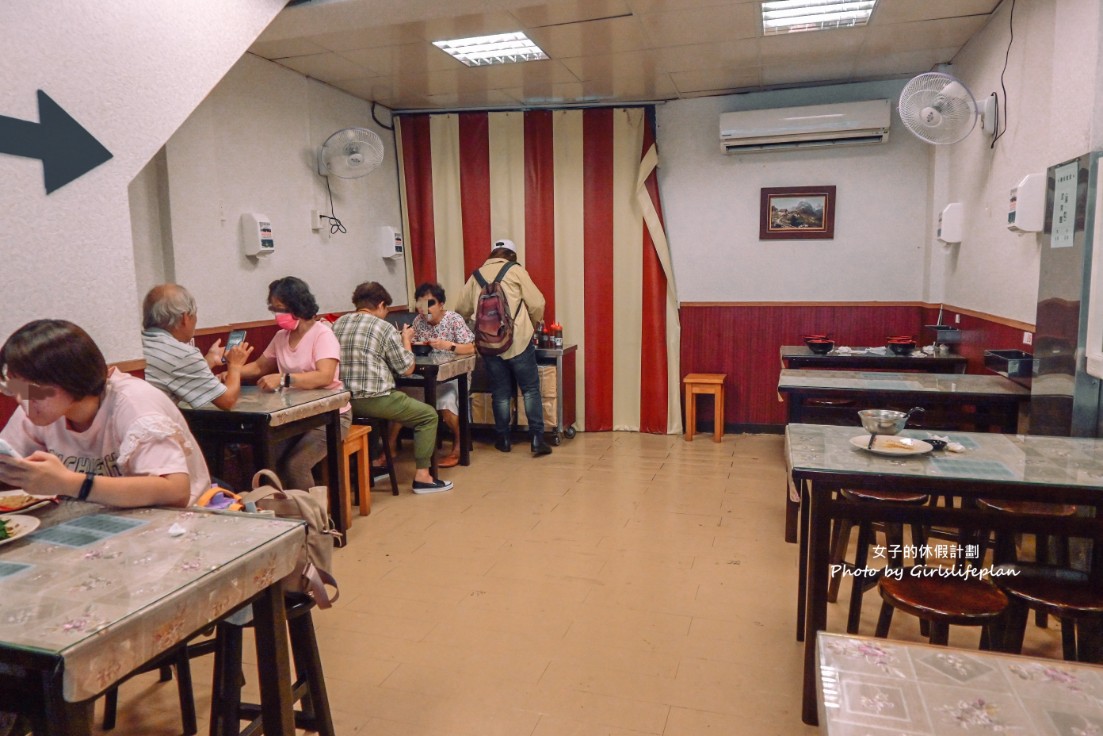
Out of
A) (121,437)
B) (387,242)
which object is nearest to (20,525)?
(121,437)

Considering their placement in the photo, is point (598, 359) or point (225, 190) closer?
point (225, 190)

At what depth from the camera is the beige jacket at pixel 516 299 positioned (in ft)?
16.6

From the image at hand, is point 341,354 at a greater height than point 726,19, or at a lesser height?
lesser

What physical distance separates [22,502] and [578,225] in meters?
4.55

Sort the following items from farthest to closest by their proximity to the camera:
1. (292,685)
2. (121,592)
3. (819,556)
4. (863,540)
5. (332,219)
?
1. (332,219)
2. (863,540)
3. (819,556)
4. (292,685)
5. (121,592)

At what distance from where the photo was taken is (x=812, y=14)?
3.92 metres

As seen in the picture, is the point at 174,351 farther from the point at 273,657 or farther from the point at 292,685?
the point at 273,657

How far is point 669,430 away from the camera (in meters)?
5.84

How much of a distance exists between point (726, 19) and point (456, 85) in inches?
81.7

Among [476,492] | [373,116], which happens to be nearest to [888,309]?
[476,492]

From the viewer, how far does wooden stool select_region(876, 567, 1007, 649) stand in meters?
1.81

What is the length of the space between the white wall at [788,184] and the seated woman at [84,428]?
177 inches

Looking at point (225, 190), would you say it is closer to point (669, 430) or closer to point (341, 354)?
point (341, 354)

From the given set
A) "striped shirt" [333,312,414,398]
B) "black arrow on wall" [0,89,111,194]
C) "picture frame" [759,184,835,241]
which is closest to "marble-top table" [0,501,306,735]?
"black arrow on wall" [0,89,111,194]
